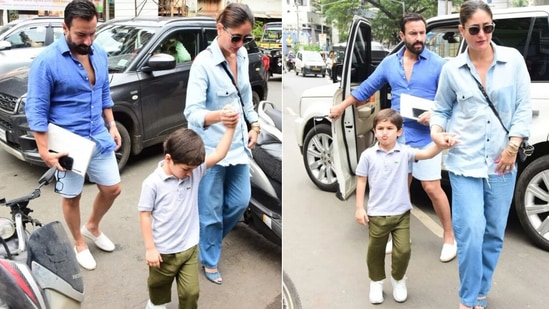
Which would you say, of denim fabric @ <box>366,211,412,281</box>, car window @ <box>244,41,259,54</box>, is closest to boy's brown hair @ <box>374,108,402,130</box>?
denim fabric @ <box>366,211,412,281</box>

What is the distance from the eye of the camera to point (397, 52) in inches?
56.0

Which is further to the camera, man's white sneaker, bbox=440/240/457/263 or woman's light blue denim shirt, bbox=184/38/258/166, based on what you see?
man's white sneaker, bbox=440/240/457/263

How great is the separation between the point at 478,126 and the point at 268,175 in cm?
58

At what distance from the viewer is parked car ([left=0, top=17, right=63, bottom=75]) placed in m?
2.27

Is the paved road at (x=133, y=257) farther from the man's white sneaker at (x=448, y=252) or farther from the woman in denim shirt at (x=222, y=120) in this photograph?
the man's white sneaker at (x=448, y=252)

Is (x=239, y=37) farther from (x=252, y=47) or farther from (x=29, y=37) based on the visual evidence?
(x=29, y=37)

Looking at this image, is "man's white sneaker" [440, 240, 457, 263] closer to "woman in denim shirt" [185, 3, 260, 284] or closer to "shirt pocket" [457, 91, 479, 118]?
"shirt pocket" [457, 91, 479, 118]

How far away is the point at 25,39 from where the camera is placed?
11.8 ft

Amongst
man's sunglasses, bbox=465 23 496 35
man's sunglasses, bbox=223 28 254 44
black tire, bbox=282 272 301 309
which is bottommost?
black tire, bbox=282 272 301 309

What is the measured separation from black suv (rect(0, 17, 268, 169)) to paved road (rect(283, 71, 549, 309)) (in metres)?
0.30

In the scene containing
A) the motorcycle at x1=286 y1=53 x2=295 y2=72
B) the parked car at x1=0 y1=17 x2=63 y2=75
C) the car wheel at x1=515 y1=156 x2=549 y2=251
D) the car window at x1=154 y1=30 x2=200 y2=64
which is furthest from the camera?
the parked car at x1=0 y1=17 x2=63 y2=75

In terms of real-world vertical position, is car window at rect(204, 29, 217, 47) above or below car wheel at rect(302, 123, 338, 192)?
above

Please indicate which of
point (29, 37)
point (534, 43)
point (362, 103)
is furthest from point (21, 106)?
point (29, 37)

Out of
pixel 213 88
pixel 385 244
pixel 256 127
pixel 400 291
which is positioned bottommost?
pixel 400 291
